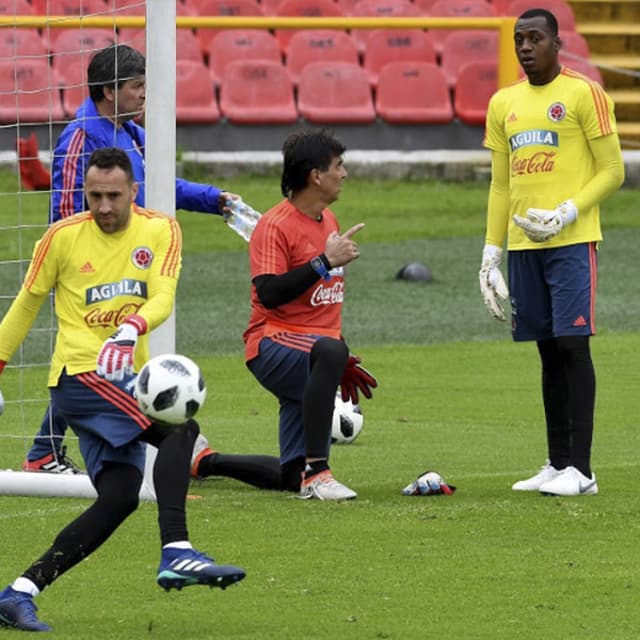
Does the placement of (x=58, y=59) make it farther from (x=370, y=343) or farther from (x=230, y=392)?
(x=230, y=392)

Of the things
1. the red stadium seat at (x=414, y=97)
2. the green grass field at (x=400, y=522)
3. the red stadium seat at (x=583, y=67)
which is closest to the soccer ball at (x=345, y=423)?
the green grass field at (x=400, y=522)

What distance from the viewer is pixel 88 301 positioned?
232 inches

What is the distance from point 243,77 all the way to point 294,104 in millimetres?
641

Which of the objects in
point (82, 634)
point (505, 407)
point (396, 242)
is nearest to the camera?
point (82, 634)

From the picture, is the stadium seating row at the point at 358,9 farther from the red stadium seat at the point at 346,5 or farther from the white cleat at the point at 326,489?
the white cleat at the point at 326,489

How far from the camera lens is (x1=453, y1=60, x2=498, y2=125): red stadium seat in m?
20.3

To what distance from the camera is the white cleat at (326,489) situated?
758 centimetres

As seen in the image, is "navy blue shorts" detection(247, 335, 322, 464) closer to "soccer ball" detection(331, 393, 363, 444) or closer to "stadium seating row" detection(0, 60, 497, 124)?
"soccer ball" detection(331, 393, 363, 444)

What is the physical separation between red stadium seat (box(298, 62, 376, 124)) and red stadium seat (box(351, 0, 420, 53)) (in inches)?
47.7

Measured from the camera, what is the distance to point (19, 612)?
5.44 metres

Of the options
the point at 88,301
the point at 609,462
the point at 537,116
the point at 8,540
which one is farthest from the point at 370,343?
the point at 88,301

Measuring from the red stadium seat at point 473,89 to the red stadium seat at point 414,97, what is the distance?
0.13m

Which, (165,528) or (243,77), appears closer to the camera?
(165,528)

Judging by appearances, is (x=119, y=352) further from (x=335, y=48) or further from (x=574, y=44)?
(x=574, y=44)
